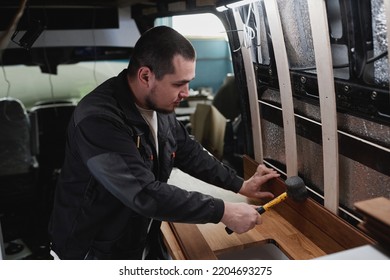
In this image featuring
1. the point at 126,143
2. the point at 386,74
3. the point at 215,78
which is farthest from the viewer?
the point at 215,78

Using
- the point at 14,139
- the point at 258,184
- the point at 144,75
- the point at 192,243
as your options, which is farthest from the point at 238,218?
the point at 14,139

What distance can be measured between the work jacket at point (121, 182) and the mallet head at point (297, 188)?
246mm

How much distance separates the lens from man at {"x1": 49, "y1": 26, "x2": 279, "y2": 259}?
1070 millimetres

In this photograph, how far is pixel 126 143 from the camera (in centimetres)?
109

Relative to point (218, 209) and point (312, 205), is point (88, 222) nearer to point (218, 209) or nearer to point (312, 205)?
point (218, 209)

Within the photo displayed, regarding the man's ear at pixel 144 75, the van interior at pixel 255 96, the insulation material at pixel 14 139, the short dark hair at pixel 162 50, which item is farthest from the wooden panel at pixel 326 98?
the insulation material at pixel 14 139

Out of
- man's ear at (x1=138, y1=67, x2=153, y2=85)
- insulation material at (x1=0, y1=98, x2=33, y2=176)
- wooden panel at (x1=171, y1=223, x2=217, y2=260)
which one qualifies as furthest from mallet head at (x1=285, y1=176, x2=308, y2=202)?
insulation material at (x1=0, y1=98, x2=33, y2=176)

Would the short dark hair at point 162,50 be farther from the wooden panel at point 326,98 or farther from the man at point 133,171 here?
the wooden panel at point 326,98

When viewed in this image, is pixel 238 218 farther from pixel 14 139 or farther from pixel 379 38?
pixel 14 139

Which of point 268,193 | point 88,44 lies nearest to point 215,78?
point 88,44

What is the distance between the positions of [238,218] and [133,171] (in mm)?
369

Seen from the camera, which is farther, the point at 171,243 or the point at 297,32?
the point at 171,243

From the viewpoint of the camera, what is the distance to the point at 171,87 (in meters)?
1.18
